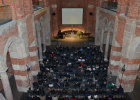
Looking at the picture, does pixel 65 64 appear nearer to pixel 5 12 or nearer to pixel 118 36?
pixel 118 36

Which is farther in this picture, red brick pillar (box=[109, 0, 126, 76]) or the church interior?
red brick pillar (box=[109, 0, 126, 76])

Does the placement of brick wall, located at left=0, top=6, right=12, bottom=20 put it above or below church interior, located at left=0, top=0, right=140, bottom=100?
above

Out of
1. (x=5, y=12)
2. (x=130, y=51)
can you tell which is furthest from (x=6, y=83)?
(x=130, y=51)

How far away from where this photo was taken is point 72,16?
28.5 metres

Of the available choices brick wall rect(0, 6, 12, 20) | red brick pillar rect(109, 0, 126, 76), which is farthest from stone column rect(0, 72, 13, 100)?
red brick pillar rect(109, 0, 126, 76)

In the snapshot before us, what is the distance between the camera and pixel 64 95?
39.2 ft

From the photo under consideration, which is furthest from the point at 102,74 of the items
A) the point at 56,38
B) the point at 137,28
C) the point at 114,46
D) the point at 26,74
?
the point at 56,38

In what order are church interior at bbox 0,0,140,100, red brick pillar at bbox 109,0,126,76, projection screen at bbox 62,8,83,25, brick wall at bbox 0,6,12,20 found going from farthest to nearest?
projection screen at bbox 62,8,83,25 < red brick pillar at bbox 109,0,126,76 < church interior at bbox 0,0,140,100 < brick wall at bbox 0,6,12,20

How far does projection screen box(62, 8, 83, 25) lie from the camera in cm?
2828

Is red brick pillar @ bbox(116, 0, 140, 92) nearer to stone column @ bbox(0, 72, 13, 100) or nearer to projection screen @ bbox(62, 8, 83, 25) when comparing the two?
stone column @ bbox(0, 72, 13, 100)

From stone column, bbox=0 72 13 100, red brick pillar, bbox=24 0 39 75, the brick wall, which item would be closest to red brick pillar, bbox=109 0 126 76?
red brick pillar, bbox=24 0 39 75

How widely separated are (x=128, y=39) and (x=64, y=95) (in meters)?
7.23

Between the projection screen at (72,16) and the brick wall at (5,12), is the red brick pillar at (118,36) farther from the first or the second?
the projection screen at (72,16)

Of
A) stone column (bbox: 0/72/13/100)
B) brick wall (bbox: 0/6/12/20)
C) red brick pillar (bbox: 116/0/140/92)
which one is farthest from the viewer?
red brick pillar (bbox: 116/0/140/92)
